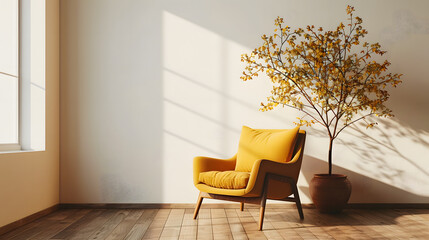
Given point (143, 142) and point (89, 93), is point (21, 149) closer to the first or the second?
point (89, 93)

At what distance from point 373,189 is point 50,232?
3.28 meters

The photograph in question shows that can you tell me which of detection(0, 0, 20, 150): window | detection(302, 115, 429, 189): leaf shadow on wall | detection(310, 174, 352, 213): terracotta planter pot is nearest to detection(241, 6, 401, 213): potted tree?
detection(310, 174, 352, 213): terracotta planter pot

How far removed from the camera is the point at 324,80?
13.4 feet

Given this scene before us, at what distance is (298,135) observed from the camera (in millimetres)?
3986

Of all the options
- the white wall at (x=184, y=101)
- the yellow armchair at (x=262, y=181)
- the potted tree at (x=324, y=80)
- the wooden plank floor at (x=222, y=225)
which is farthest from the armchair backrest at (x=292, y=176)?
the white wall at (x=184, y=101)

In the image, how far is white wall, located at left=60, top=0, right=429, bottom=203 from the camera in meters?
4.47

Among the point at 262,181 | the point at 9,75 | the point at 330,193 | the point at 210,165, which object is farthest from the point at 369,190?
the point at 9,75

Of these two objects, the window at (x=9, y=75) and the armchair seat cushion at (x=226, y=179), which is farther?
the window at (x=9, y=75)

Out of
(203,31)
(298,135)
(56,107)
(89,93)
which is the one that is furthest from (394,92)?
(56,107)

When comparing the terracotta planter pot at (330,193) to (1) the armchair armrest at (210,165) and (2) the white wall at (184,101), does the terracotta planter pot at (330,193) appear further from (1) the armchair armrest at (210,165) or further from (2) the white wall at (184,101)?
(1) the armchair armrest at (210,165)

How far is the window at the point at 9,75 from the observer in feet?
12.3

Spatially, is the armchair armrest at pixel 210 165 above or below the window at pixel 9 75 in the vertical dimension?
below

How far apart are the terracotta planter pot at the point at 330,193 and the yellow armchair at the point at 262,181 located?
0.33 meters

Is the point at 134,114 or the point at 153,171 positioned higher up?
the point at 134,114
